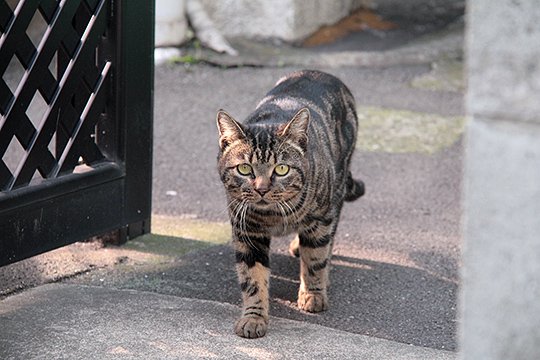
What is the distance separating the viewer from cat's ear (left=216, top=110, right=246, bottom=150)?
175 inches

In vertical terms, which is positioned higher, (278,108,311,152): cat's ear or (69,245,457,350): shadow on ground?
(278,108,311,152): cat's ear

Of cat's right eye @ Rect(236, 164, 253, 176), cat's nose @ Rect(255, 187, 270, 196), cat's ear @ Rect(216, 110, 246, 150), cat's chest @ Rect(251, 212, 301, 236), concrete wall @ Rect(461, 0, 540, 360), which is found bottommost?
cat's chest @ Rect(251, 212, 301, 236)

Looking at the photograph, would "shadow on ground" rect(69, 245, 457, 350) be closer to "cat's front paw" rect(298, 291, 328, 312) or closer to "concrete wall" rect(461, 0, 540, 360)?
"cat's front paw" rect(298, 291, 328, 312)

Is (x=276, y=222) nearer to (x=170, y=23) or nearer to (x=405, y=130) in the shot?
(x=405, y=130)

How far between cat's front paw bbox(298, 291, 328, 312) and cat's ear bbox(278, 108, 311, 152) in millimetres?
763

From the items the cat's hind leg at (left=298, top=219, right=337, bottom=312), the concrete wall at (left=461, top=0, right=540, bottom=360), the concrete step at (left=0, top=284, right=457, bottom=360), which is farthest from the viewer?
the cat's hind leg at (left=298, top=219, right=337, bottom=312)

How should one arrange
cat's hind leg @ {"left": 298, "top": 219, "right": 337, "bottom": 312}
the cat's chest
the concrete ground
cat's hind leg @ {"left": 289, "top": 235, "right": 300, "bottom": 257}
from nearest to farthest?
the concrete ground, the cat's chest, cat's hind leg @ {"left": 298, "top": 219, "right": 337, "bottom": 312}, cat's hind leg @ {"left": 289, "top": 235, "right": 300, "bottom": 257}

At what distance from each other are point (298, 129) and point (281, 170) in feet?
0.71

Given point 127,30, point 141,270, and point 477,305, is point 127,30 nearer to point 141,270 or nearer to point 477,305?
point 141,270

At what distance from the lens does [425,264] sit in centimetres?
551

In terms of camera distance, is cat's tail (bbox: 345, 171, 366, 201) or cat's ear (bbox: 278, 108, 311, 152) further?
cat's tail (bbox: 345, 171, 366, 201)

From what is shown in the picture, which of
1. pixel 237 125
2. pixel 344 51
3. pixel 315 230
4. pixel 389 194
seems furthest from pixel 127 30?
pixel 344 51

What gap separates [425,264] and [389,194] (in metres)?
1.25

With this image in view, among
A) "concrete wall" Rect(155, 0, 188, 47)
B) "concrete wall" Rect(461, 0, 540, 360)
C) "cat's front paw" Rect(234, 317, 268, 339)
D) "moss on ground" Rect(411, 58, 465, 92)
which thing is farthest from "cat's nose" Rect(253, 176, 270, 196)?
"concrete wall" Rect(155, 0, 188, 47)
